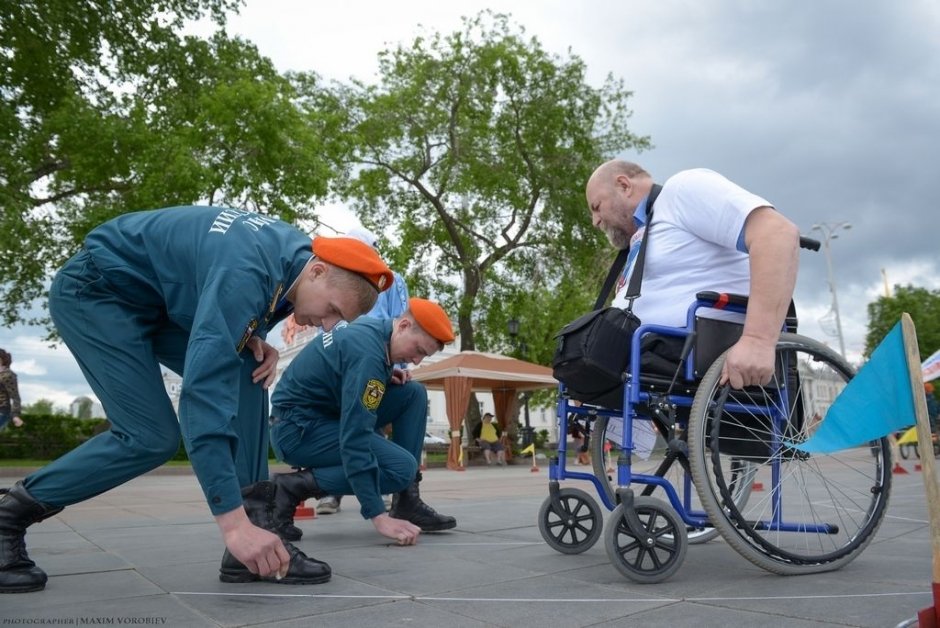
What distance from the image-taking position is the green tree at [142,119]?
1470cm

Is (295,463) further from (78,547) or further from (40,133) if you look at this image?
(40,133)

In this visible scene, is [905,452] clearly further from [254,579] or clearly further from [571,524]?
[254,579]

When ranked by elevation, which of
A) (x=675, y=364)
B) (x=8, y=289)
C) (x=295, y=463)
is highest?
(x=8, y=289)

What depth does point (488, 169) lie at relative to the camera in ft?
77.6

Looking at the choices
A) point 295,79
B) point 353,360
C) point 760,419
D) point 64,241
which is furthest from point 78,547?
point 295,79

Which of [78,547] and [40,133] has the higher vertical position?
[40,133]

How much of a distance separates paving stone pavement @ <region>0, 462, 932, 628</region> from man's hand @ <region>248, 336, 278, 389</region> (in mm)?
694

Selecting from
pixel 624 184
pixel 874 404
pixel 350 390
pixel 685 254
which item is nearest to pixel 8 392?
pixel 350 390

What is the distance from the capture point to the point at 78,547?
354 cm

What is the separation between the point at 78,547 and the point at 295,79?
21522 millimetres

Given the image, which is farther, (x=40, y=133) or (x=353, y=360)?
(x=40, y=133)

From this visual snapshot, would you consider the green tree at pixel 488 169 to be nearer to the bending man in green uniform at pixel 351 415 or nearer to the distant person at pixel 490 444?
the distant person at pixel 490 444

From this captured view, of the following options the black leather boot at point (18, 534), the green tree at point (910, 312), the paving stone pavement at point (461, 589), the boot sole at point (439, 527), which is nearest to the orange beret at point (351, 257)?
the paving stone pavement at point (461, 589)

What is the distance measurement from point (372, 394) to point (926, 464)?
221 centimetres
